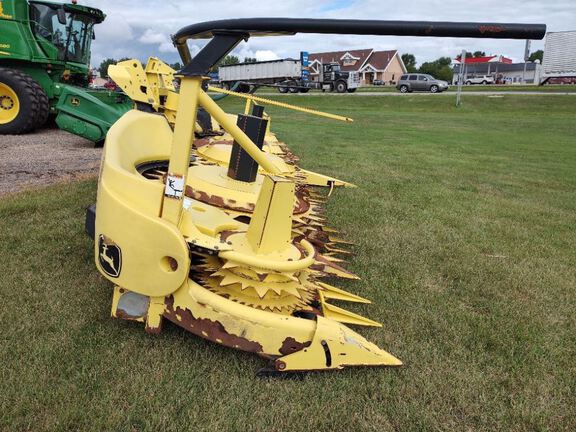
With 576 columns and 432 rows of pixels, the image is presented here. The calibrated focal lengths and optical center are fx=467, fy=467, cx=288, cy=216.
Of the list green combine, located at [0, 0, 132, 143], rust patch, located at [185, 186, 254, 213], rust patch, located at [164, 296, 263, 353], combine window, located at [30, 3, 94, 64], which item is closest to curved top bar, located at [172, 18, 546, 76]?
rust patch, located at [164, 296, 263, 353]

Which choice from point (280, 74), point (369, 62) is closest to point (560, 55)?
point (280, 74)

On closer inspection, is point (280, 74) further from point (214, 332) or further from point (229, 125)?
point (214, 332)

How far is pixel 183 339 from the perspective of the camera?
241 cm

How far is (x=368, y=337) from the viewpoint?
2656mm

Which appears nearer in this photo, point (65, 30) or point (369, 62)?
point (65, 30)

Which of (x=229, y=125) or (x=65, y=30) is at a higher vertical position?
(x=65, y=30)

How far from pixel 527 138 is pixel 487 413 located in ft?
44.7

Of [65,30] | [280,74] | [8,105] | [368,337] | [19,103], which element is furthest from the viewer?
[280,74]

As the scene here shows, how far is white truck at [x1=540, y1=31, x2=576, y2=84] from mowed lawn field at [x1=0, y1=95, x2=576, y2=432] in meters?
41.4

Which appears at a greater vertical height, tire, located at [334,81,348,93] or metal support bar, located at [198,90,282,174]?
tire, located at [334,81,348,93]

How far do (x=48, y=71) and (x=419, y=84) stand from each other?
110 ft

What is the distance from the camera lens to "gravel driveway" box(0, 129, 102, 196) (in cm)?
565

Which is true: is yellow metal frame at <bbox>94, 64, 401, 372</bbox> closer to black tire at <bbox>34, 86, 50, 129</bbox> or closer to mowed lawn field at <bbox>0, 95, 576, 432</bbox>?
mowed lawn field at <bbox>0, 95, 576, 432</bbox>

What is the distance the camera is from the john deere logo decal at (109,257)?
85.5 inches
